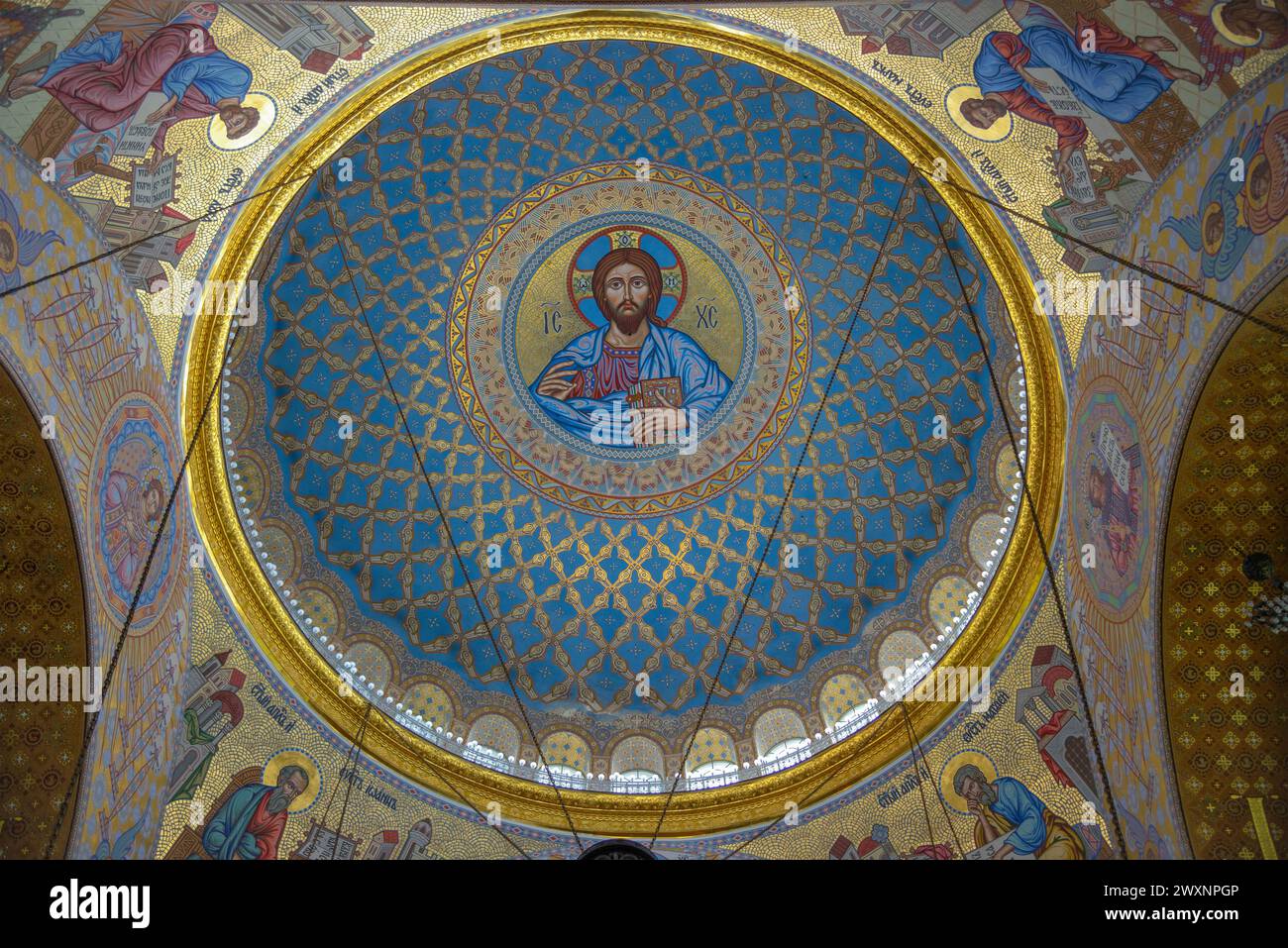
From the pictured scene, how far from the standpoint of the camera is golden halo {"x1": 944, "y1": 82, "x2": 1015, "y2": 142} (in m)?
10.7

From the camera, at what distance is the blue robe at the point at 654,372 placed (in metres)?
15.0

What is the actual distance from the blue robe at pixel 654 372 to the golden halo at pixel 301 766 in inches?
187

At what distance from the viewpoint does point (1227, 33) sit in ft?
27.8

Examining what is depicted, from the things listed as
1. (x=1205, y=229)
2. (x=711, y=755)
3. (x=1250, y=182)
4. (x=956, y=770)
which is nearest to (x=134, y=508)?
(x=711, y=755)

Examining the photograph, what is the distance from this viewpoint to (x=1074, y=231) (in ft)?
35.7

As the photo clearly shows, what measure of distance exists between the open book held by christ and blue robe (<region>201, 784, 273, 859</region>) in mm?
5930

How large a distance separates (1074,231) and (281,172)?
6946mm

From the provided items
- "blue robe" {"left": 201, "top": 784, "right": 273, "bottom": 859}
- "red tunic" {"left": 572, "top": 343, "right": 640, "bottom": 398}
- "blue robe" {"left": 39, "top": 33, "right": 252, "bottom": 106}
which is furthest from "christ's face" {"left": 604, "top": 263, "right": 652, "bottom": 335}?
"blue robe" {"left": 201, "top": 784, "right": 273, "bottom": 859}

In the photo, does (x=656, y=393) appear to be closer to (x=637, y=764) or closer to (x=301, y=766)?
(x=637, y=764)

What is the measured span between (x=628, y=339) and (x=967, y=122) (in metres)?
5.15

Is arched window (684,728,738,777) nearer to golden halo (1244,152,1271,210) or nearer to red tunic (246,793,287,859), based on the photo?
red tunic (246,793,287,859)
